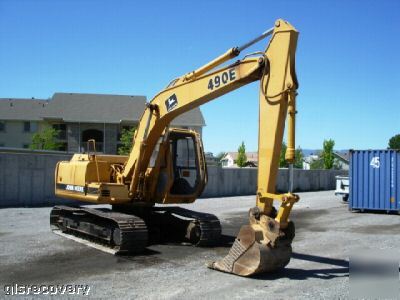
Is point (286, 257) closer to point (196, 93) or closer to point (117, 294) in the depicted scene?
point (117, 294)

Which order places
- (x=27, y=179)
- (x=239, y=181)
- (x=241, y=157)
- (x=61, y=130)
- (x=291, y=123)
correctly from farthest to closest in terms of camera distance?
(x=241, y=157) < (x=61, y=130) < (x=239, y=181) < (x=27, y=179) < (x=291, y=123)

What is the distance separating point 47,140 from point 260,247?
152 feet

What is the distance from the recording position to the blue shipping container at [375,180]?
19.6 metres

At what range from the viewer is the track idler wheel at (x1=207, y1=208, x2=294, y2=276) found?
24.3 ft

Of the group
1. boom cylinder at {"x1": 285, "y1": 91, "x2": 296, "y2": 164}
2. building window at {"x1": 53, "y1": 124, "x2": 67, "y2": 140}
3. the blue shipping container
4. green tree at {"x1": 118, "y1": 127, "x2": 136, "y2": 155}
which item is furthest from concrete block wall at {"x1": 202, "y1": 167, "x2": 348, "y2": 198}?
building window at {"x1": 53, "y1": 124, "x2": 67, "y2": 140}

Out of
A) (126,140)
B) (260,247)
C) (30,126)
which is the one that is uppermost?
(30,126)

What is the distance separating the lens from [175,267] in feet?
28.1

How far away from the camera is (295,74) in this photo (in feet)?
25.5

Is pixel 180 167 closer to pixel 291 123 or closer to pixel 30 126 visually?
pixel 291 123

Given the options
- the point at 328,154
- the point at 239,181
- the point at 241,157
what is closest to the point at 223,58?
the point at 239,181

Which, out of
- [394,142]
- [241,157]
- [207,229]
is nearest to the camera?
[207,229]

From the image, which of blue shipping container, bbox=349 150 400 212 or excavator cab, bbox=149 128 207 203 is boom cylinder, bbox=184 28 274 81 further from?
blue shipping container, bbox=349 150 400 212

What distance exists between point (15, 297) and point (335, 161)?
62.3 m

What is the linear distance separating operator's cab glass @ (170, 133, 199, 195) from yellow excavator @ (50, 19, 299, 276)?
0.02 meters
